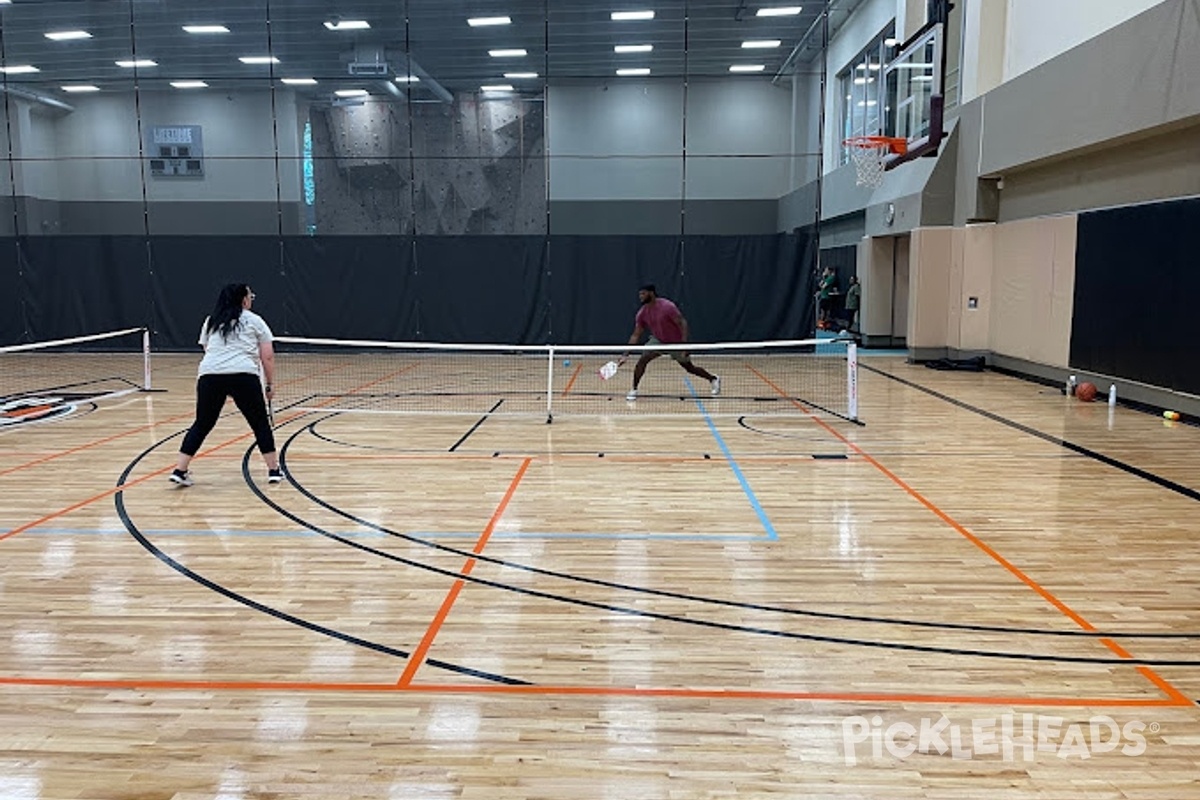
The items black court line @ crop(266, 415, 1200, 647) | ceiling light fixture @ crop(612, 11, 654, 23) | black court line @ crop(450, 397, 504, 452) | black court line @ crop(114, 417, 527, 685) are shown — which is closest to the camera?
black court line @ crop(114, 417, 527, 685)

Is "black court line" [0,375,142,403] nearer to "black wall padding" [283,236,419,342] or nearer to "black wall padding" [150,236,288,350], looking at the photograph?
"black wall padding" [150,236,288,350]

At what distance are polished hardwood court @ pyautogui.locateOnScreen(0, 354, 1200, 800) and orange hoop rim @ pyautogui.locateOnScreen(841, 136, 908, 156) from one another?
353 inches

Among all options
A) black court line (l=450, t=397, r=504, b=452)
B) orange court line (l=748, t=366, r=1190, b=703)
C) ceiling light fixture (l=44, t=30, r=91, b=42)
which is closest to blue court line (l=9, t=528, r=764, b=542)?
orange court line (l=748, t=366, r=1190, b=703)

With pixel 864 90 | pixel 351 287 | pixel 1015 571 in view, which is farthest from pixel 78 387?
pixel 864 90

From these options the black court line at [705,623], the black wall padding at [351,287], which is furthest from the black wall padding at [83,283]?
the black court line at [705,623]

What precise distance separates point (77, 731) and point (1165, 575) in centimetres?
560

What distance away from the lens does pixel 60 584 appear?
16.7 feet

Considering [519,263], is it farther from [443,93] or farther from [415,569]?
[415,569]

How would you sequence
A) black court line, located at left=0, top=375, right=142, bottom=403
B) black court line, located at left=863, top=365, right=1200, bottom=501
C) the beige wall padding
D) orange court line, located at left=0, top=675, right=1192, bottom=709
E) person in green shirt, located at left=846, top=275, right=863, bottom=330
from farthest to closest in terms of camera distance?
person in green shirt, located at left=846, top=275, right=863, bottom=330 < the beige wall padding < black court line, located at left=0, top=375, right=142, bottom=403 < black court line, located at left=863, top=365, right=1200, bottom=501 < orange court line, located at left=0, top=675, right=1192, bottom=709

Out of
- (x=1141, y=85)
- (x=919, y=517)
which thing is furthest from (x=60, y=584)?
(x=1141, y=85)

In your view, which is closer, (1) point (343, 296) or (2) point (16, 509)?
(2) point (16, 509)

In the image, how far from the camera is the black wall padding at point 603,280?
19.4 m

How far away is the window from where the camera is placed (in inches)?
859

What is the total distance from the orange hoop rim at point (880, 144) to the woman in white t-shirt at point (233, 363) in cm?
1187
